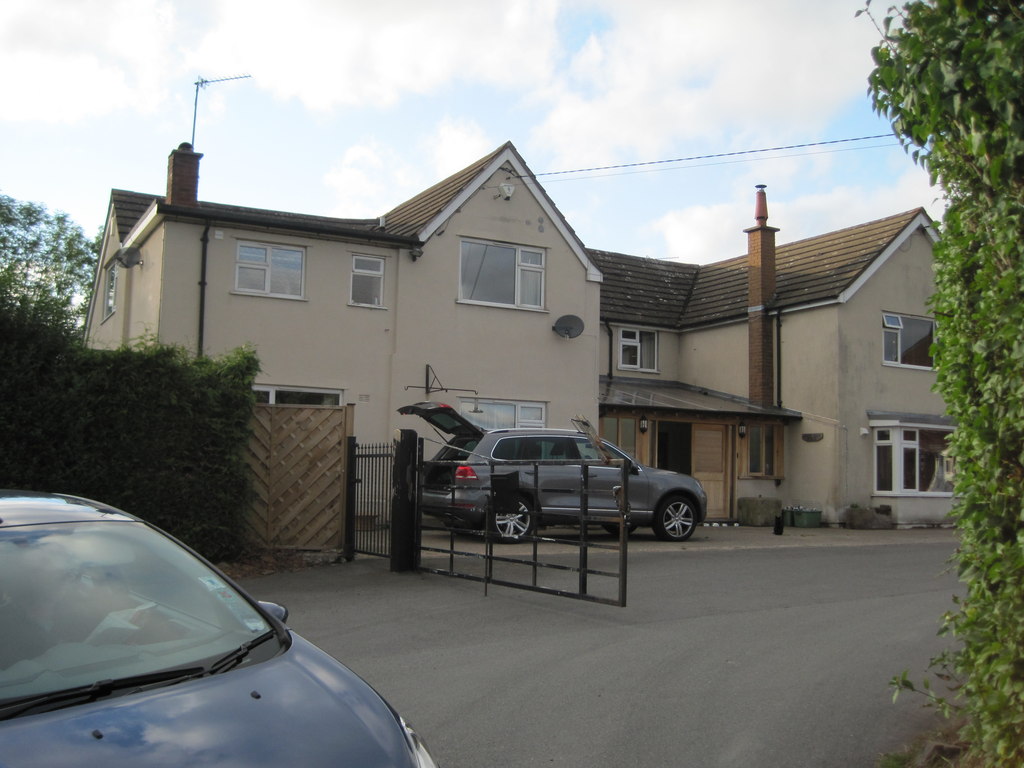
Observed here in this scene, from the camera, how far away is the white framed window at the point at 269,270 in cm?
1906

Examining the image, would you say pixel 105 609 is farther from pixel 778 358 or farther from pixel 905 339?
pixel 905 339

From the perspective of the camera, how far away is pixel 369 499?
1350cm

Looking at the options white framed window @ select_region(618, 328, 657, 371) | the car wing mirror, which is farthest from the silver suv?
white framed window @ select_region(618, 328, 657, 371)

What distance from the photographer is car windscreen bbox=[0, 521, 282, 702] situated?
3.57m

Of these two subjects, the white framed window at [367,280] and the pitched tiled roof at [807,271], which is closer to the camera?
the white framed window at [367,280]

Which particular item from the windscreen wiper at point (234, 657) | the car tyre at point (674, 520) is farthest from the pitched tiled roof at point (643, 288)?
the windscreen wiper at point (234, 657)

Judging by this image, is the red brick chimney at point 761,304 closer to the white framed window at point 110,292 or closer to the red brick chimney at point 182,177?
the red brick chimney at point 182,177

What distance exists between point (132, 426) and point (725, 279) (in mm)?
20527

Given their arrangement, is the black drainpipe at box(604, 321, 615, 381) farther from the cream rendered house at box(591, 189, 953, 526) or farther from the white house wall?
the white house wall

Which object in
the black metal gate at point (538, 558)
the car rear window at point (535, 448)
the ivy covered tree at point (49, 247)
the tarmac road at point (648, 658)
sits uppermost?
the ivy covered tree at point (49, 247)

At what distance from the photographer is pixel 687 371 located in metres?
28.8

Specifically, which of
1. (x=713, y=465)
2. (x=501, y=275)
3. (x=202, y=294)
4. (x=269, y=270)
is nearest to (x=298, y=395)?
(x=269, y=270)

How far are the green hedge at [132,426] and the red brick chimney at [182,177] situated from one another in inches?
322

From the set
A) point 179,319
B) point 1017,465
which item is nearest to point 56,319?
point 179,319
